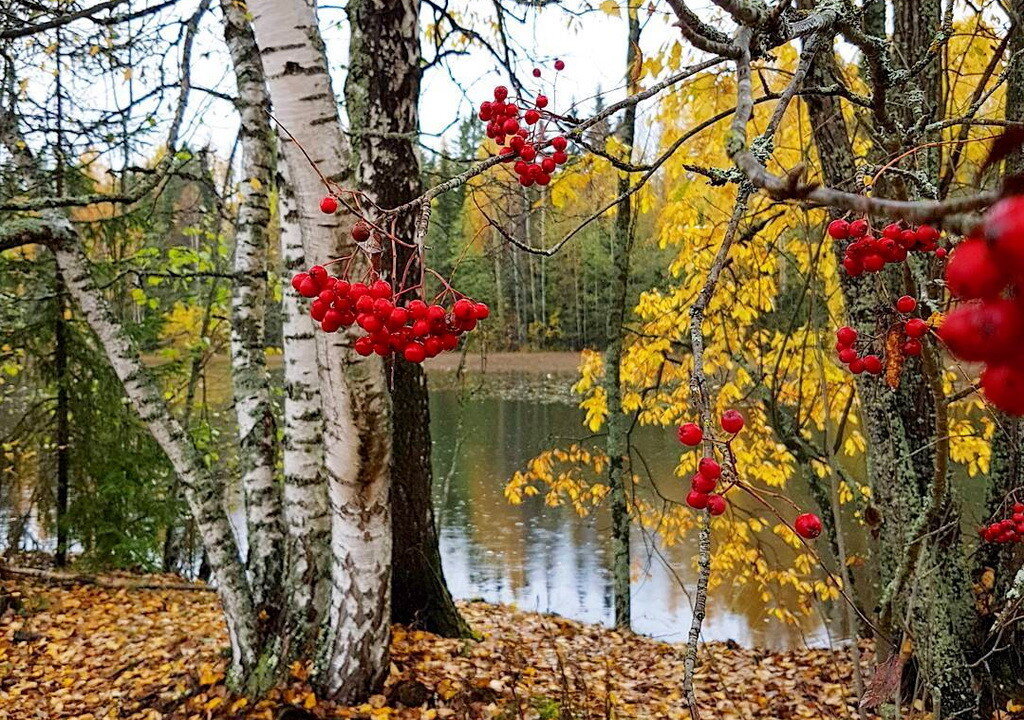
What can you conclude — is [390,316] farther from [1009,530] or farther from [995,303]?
[1009,530]

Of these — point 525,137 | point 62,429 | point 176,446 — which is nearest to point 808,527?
point 525,137

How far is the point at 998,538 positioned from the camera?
102 inches

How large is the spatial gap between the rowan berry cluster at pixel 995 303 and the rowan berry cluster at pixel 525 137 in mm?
1533

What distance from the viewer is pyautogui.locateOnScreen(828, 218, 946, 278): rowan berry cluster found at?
1430mm

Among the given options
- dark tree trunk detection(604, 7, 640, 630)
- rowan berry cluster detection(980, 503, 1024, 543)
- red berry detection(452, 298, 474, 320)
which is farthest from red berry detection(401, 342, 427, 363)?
dark tree trunk detection(604, 7, 640, 630)

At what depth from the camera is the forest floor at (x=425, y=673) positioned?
3346mm

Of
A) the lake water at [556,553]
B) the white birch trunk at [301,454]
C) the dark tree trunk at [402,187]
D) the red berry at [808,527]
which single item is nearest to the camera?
the red berry at [808,527]

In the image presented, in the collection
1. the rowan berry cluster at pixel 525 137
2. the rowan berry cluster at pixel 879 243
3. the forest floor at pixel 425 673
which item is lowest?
the forest floor at pixel 425 673

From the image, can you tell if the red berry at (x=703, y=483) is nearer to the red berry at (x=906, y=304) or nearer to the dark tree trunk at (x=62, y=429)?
the red berry at (x=906, y=304)

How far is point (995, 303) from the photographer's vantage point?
43cm

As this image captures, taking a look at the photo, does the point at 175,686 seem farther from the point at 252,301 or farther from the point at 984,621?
the point at 984,621

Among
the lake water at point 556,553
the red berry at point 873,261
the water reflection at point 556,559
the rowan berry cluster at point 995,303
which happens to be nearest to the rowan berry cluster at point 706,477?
the red berry at point 873,261

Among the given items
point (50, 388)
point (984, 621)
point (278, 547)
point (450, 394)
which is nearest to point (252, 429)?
point (278, 547)

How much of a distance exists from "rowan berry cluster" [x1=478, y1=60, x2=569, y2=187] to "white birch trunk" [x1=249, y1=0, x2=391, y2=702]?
0.68 m
